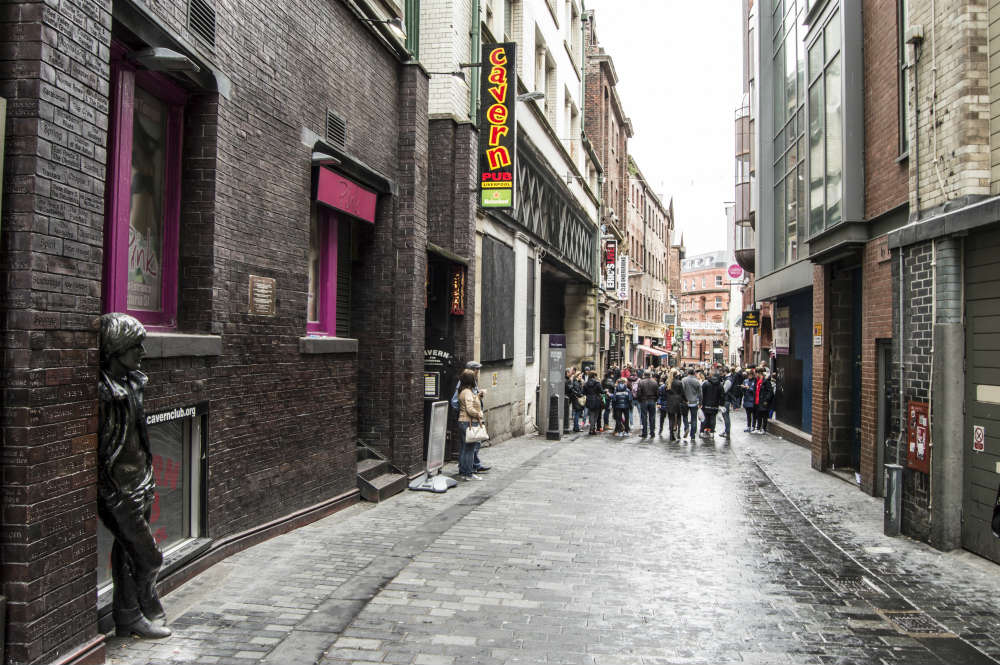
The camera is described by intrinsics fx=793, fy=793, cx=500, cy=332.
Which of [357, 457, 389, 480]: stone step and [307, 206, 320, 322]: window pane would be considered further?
[357, 457, 389, 480]: stone step

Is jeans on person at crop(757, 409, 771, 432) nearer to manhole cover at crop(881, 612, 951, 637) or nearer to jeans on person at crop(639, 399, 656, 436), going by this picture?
jeans on person at crop(639, 399, 656, 436)

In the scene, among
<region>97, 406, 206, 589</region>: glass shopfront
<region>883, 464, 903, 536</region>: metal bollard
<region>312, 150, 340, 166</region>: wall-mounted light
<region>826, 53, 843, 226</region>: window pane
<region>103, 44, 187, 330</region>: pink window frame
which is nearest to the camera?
<region>103, 44, 187, 330</region>: pink window frame

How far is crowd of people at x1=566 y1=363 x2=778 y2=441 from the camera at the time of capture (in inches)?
794

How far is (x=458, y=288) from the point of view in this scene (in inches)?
561

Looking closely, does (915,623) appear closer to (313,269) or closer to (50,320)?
(50,320)

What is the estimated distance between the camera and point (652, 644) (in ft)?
16.9

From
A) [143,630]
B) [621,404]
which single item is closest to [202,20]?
[143,630]

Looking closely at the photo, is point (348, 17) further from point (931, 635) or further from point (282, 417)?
point (931, 635)

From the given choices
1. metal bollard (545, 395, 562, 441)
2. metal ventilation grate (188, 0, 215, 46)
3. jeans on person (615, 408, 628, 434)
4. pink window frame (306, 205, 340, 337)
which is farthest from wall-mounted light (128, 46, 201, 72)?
jeans on person (615, 408, 628, 434)

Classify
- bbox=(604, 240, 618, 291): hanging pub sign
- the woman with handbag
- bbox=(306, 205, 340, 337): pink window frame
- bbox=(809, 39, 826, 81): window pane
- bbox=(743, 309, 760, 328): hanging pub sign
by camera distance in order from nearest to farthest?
bbox=(306, 205, 340, 337): pink window frame → the woman with handbag → bbox=(809, 39, 826, 81): window pane → bbox=(743, 309, 760, 328): hanging pub sign → bbox=(604, 240, 618, 291): hanging pub sign

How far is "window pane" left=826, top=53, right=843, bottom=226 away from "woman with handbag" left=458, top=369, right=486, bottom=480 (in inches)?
251

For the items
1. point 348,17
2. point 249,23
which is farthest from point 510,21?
point 249,23

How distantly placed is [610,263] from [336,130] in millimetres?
28665

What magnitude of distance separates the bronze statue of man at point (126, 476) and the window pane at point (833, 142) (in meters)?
10.9
